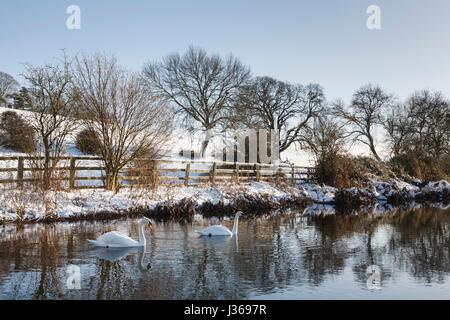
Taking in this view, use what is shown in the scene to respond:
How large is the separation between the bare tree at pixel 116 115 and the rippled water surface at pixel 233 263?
18.0ft

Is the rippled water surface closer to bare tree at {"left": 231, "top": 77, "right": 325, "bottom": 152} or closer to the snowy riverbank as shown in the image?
the snowy riverbank

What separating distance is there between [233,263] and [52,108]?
1470cm

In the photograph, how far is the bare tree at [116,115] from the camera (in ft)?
70.8

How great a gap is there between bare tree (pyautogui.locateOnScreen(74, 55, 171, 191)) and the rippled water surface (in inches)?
216

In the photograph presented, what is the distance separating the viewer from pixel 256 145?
42500 mm

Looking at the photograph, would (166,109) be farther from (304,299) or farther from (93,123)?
(304,299)

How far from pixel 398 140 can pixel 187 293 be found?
47483 millimetres

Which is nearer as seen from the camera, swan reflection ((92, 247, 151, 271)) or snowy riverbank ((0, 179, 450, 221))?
swan reflection ((92, 247, 151, 271))

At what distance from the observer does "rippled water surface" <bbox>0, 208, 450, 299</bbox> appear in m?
8.29

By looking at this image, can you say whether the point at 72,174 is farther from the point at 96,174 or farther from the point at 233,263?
the point at 233,263

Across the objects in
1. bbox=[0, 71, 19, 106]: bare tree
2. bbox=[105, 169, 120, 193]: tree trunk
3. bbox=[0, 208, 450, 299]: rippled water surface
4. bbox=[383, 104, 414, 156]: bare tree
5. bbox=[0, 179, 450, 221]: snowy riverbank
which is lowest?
bbox=[0, 208, 450, 299]: rippled water surface

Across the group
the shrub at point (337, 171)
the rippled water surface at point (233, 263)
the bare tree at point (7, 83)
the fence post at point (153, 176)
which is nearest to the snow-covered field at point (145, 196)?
the fence post at point (153, 176)

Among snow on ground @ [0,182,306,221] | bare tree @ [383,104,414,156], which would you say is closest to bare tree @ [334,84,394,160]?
bare tree @ [383,104,414,156]

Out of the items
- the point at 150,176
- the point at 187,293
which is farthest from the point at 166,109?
the point at 187,293
